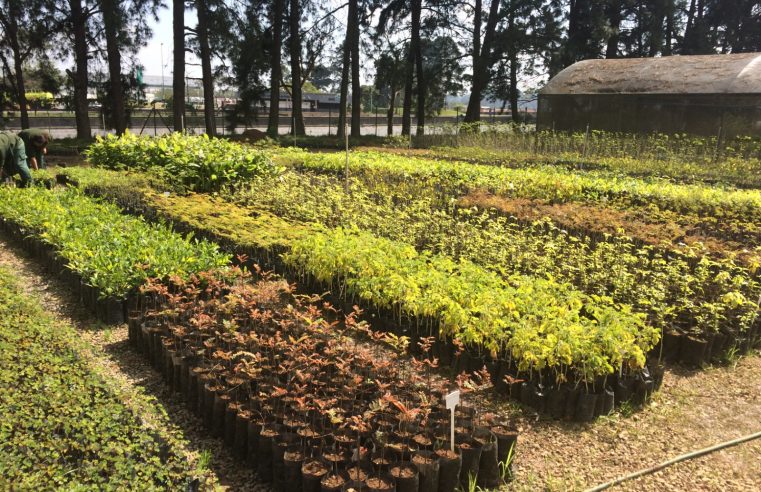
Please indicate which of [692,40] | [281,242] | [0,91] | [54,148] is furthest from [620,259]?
[692,40]

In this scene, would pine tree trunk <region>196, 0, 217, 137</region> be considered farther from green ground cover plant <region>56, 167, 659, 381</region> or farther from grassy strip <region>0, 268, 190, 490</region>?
grassy strip <region>0, 268, 190, 490</region>

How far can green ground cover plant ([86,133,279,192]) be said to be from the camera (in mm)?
9836

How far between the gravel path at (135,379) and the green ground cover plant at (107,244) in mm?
344

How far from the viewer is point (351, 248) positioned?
552 centimetres

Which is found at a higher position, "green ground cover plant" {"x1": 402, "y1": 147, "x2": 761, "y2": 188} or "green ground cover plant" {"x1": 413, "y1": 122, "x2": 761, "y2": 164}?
"green ground cover plant" {"x1": 413, "y1": 122, "x2": 761, "y2": 164}

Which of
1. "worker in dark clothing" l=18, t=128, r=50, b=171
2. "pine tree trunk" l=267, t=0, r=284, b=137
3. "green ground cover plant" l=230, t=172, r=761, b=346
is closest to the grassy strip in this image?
"green ground cover plant" l=230, t=172, r=761, b=346

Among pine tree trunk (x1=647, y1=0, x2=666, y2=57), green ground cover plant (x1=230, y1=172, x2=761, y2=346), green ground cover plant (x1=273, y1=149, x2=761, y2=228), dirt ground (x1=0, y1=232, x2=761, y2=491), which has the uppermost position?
pine tree trunk (x1=647, y1=0, x2=666, y2=57)

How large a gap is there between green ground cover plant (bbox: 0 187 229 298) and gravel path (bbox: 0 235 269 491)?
344mm

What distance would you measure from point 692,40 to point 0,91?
34.4 meters

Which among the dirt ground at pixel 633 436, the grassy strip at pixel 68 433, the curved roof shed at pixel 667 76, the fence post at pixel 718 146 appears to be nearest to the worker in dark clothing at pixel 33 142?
the dirt ground at pixel 633 436

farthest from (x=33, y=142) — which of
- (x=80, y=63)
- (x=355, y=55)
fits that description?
(x=355, y=55)

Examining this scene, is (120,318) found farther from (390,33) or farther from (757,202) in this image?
(390,33)

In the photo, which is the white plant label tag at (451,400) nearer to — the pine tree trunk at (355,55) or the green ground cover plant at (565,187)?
the green ground cover plant at (565,187)

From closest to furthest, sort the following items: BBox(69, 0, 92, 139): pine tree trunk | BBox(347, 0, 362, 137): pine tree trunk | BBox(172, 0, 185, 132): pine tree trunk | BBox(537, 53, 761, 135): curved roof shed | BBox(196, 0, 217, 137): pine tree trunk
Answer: BBox(537, 53, 761, 135): curved roof shed, BBox(172, 0, 185, 132): pine tree trunk, BBox(69, 0, 92, 139): pine tree trunk, BBox(196, 0, 217, 137): pine tree trunk, BBox(347, 0, 362, 137): pine tree trunk
